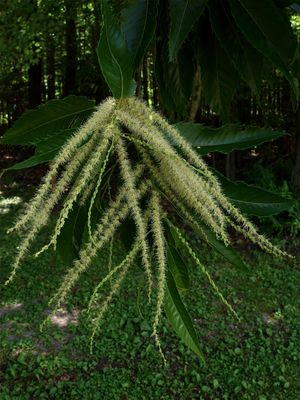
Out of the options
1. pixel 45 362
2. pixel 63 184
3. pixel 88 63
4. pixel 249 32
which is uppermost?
pixel 88 63

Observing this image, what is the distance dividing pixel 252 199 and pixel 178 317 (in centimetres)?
29

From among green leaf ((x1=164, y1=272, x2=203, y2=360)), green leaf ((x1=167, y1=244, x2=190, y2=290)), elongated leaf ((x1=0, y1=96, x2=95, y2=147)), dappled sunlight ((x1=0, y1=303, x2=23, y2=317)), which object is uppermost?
elongated leaf ((x1=0, y1=96, x2=95, y2=147))

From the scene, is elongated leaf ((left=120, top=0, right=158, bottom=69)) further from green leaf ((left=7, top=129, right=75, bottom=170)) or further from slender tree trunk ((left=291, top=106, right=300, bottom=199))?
slender tree trunk ((left=291, top=106, right=300, bottom=199))

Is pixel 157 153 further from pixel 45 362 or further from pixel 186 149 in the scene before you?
pixel 45 362

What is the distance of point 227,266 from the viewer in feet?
19.1

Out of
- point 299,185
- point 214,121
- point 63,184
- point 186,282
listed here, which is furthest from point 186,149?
point 214,121

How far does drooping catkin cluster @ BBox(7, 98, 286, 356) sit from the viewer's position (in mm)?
778

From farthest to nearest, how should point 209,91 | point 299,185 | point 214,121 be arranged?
point 214,121 < point 299,185 < point 209,91

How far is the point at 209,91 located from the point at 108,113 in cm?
59

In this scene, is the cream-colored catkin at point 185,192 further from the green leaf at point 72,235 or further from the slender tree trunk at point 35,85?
the slender tree trunk at point 35,85

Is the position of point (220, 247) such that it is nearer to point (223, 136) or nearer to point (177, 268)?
point (177, 268)

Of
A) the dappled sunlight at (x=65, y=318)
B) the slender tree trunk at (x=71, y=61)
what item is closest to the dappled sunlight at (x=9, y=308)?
the dappled sunlight at (x=65, y=318)

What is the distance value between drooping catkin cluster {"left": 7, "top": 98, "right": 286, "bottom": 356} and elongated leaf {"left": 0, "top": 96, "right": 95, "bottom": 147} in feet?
0.40

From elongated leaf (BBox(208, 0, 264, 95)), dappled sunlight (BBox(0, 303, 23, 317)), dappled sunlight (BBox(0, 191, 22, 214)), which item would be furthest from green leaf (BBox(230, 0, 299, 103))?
dappled sunlight (BBox(0, 191, 22, 214))
